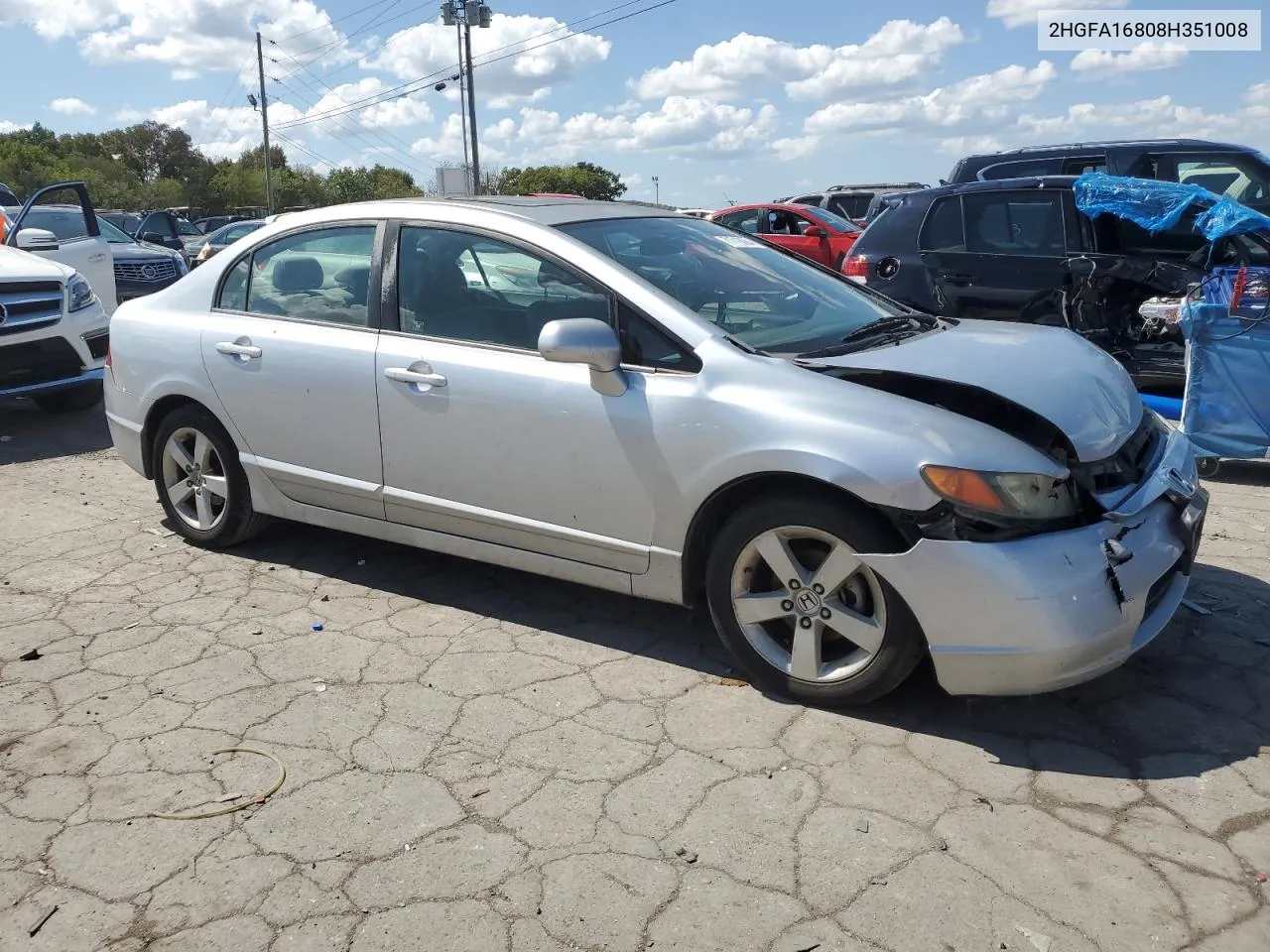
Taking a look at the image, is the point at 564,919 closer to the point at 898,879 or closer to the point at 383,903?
the point at 383,903

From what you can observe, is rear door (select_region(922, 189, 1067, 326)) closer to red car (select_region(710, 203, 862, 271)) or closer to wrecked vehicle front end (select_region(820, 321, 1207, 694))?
wrecked vehicle front end (select_region(820, 321, 1207, 694))

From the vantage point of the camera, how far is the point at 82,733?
3430 mm

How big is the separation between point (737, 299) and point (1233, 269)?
362 centimetres

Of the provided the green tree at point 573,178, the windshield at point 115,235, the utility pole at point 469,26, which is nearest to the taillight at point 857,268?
the windshield at point 115,235

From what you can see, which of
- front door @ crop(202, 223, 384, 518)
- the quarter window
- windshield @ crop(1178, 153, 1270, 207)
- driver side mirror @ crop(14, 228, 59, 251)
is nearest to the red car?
windshield @ crop(1178, 153, 1270, 207)

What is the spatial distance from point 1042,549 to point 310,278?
314 cm

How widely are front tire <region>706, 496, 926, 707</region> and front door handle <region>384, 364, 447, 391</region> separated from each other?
4.10 ft

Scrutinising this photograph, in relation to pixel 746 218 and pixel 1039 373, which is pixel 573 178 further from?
pixel 1039 373

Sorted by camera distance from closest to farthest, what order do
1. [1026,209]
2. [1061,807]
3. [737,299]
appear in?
[1061,807], [737,299], [1026,209]

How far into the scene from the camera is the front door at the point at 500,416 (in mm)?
3664

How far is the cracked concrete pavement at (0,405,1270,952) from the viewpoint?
8.20 feet

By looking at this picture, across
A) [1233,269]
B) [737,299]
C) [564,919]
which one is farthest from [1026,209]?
[564,919]

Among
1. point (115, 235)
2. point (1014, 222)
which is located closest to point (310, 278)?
point (1014, 222)

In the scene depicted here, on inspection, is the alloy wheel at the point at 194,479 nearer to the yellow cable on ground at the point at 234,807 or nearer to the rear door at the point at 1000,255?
the yellow cable on ground at the point at 234,807
